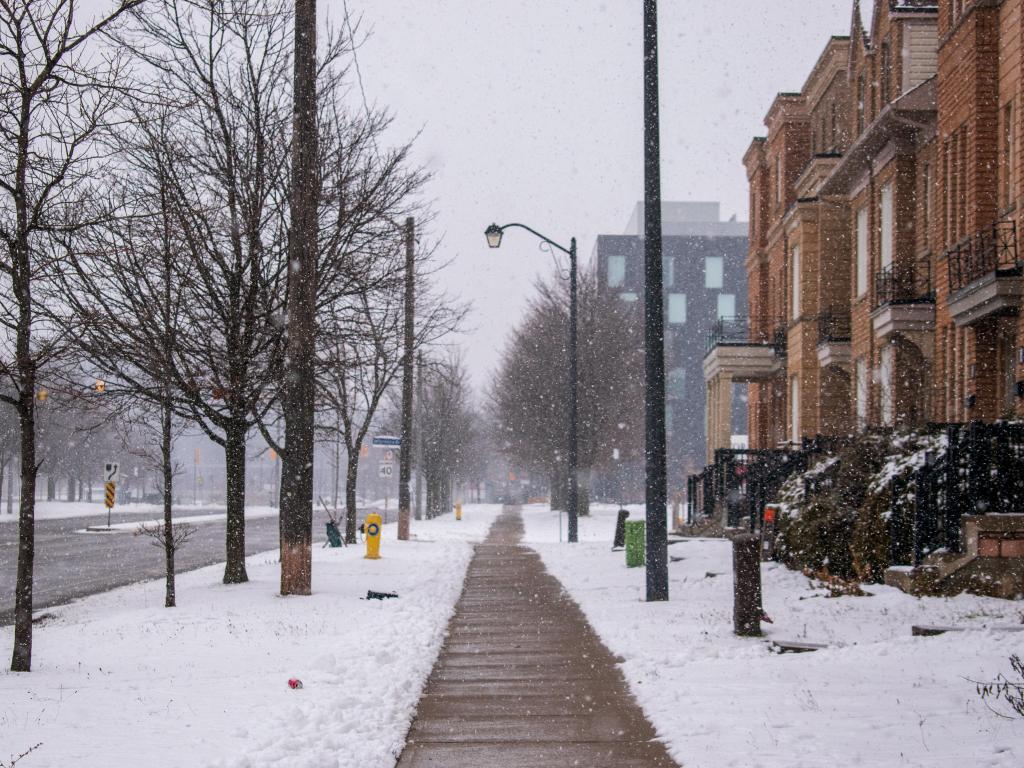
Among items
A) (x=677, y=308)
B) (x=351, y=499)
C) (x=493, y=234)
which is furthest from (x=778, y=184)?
(x=677, y=308)

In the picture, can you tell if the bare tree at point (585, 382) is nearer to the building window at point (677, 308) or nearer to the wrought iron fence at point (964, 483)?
the wrought iron fence at point (964, 483)

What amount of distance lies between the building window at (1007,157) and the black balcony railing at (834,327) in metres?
9.92

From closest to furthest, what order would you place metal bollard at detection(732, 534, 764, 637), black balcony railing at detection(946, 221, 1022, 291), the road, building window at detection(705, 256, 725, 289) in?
1. metal bollard at detection(732, 534, 764, 637)
2. black balcony railing at detection(946, 221, 1022, 291)
3. the road
4. building window at detection(705, 256, 725, 289)

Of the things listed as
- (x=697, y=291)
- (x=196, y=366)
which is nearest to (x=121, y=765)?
(x=196, y=366)

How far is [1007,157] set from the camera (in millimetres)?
17422

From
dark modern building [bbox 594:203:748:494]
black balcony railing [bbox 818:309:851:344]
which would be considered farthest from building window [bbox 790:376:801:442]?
dark modern building [bbox 594:203:748:494]

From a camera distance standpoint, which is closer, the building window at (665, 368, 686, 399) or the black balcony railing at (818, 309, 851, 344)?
the black balcony railing at (818, 309, 851, 344)

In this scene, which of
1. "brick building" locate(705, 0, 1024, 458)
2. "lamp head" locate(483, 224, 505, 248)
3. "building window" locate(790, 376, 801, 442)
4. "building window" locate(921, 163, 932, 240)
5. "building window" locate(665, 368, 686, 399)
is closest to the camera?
"brick building" locate(705, 0, 1024, 458)

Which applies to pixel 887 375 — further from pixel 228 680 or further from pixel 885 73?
pixel 228 680

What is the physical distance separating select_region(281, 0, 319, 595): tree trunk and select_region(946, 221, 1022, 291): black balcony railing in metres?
9.79

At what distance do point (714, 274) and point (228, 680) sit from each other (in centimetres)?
8104

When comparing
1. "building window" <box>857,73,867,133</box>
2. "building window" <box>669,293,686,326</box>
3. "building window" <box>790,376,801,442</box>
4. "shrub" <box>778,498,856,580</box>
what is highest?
"building window" <box>669,293,686,326</box>

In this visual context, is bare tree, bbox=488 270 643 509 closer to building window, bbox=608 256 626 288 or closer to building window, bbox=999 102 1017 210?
building window, bbox=999 102 1017 210

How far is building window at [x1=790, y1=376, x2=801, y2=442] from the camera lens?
99.9 feet
